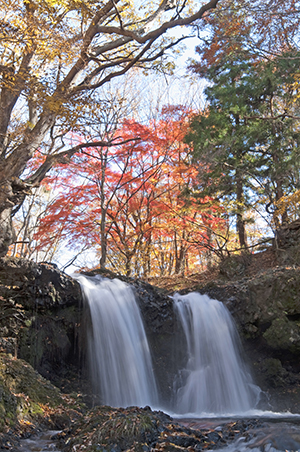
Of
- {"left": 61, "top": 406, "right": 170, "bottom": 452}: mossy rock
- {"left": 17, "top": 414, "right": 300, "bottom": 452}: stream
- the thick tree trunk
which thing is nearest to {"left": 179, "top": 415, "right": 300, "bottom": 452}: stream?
{"left": 17, "top": 414, "right": 300, "bottom": 452}: stream

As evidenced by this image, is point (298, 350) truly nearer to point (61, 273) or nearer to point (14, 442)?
point (61, 273)

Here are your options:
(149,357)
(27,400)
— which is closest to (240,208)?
(149,357)

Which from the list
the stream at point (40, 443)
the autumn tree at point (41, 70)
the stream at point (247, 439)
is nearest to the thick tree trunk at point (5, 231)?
the autumn tree at point (41, 70)

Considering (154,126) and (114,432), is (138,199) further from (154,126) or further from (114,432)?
(114,432)

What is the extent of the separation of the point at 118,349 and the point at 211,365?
86.3 inches

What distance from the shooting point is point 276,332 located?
23.3 feet

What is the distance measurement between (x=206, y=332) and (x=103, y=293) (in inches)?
104

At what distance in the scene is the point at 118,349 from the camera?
21.9ft

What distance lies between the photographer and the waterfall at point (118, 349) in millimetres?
6215

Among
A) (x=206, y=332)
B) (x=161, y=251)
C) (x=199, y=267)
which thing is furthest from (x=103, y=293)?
(x=199, y=267)

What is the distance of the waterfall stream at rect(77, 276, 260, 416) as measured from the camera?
6344mm

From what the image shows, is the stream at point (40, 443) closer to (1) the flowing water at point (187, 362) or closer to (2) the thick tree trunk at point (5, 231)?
(1) the flowing water at point (187, 362)

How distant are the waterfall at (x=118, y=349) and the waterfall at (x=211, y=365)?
89cm

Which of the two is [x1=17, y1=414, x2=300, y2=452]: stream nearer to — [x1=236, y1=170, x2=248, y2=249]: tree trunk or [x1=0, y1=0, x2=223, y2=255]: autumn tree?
[x1=0, y1=0, x2=223, y2=255]: autumn tree
